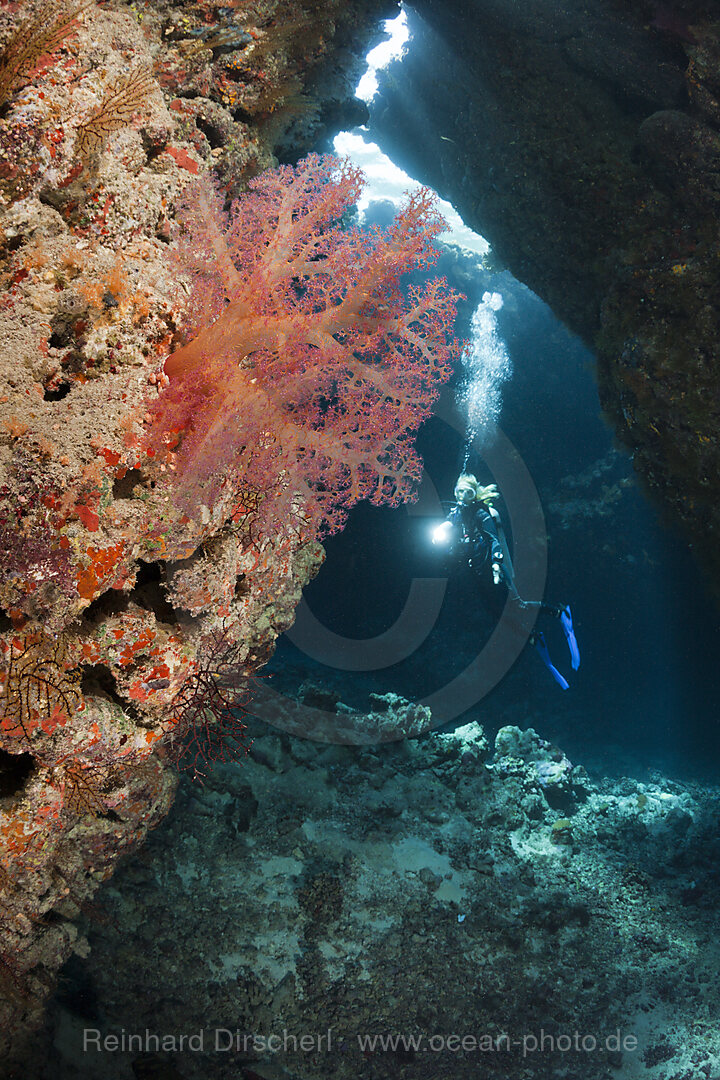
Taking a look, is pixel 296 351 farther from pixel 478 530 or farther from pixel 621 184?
pixel 478 530

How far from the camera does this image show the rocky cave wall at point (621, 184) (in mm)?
5285

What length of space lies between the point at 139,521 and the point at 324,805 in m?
4.28

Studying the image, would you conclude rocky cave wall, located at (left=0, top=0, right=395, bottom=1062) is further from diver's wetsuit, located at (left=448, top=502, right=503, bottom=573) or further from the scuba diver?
diver's wetsuit, located at (left=448, top=502, right=503, bottom=573)

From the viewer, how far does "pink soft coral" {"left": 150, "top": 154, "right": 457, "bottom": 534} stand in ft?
8.65

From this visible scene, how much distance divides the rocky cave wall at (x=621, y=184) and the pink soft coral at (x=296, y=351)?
3.52 metres

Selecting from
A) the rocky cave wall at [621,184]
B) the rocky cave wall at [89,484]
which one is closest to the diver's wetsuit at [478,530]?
the rocky cave wall at [621,184]

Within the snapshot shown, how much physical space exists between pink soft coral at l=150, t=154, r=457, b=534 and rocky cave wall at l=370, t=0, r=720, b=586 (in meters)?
3.52

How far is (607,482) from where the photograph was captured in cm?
1455

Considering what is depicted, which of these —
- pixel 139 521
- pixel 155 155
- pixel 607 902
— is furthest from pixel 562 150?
pixel 607 902

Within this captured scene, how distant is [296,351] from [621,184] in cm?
546

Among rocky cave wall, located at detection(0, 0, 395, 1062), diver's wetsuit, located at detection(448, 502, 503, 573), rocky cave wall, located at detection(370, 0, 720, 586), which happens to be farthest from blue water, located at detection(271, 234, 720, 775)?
rocky cave wall, located at detection(0, 0, 395, 1062)

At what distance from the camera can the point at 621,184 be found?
19.5ft

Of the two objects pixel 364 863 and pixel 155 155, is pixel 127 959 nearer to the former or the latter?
pixel 364 863

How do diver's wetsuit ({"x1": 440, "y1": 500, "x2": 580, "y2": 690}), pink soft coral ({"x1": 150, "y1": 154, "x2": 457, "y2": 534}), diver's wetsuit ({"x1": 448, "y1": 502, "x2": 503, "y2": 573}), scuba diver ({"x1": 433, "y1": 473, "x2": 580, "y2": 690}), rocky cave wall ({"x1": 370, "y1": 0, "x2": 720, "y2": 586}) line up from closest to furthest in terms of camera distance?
pink soft coral ({"x1": 150, "y1": 154, "x2": 457, "y2": 534})
rocky cave wall ({"x1": 370, "y1": 0, "x2": 720, "y2": 586})
diver's wetsuit ({"x1": 440, "y1": 500, "x2": 580, "y2": 690})
scuba diver ({"x1": 433, "y1": 473, "x2": 580, "y2": 690})
diver's wetsuit ({"x1": 448, "y1": 502, "x2": 503, "y2": 573})
